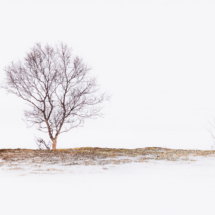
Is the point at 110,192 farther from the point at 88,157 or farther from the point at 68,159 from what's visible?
the point at 88,157

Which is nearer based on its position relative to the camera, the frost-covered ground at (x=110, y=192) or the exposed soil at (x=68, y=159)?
the frost-covered ground at (x=110, y=192)

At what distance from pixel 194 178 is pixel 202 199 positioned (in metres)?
1.66

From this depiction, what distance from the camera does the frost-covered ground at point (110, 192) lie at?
13.8 feet

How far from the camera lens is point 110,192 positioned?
5016mm

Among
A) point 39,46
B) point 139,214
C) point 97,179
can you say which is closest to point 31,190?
point 97,179

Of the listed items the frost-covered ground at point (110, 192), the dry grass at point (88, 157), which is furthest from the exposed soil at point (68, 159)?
the frost-covered ground at point (110, 192)

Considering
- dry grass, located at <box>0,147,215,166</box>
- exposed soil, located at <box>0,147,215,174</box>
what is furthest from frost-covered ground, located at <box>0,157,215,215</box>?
dry grass, located at <box>0,147,215,166</box>

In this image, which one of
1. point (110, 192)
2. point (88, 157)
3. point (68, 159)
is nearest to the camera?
point (110, 192)

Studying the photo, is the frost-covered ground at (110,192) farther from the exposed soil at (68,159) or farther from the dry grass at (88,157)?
the dry grass at (88,157)

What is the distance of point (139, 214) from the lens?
402 centimetres

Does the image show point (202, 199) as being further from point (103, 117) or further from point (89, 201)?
point (103, 117)

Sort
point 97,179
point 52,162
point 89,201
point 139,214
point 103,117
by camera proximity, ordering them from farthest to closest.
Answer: point 103,117 → point 52,162 → point 97,179 → point 89,201 → point 139,214

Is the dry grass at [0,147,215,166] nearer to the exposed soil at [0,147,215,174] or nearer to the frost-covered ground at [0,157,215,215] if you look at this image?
the exposed soil at [0,147,215,174]

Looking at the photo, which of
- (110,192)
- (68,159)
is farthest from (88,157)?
(110,192)
